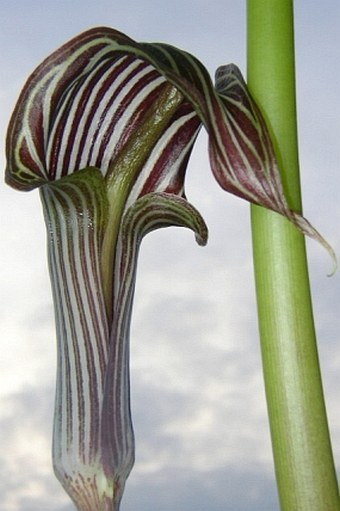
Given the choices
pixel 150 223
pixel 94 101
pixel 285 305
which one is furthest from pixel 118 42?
pixel 285 305

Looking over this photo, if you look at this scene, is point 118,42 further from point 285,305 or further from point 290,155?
point 285,305

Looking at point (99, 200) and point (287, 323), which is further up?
point (99, 200)

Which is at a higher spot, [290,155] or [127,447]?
[290,155]

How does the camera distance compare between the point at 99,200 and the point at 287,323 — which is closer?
the point at 287,323
